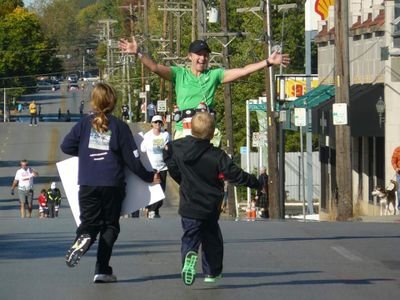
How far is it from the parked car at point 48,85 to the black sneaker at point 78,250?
121 m

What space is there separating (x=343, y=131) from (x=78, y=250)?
59.2ft

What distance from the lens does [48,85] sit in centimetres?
14088

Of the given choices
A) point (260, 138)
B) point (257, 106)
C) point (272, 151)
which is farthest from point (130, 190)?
point (257, 106)

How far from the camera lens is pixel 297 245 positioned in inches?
536

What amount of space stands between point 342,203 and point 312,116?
30.5 ft

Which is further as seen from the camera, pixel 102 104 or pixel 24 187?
pixel 24 187

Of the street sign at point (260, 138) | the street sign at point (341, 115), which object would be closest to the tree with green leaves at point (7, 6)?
the street sign at point (260, 138)

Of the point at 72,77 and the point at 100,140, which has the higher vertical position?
the point at 72,77

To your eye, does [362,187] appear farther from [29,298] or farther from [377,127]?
[29,298]

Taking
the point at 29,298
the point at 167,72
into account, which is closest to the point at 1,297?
the point at 29,298

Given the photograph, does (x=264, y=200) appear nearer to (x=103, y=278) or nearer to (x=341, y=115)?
(x=341, y=115)

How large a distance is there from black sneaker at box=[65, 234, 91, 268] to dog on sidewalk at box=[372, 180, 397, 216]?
67.4 feet

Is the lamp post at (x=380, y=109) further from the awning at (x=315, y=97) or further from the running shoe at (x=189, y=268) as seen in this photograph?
the running shoe at (x=189, y=268)

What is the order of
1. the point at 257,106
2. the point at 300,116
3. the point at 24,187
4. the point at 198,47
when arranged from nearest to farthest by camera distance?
the point at 198,47, the point at 300,116, the point at 24,187, the point at 257,106
